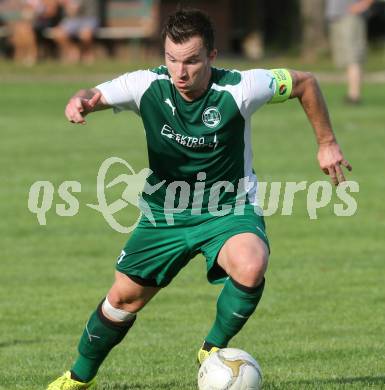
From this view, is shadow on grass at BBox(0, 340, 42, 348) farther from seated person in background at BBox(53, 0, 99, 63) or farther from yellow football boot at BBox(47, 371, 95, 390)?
seated person in background at BBox(53, 0, 99, 63)

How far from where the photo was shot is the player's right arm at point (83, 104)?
5.92m

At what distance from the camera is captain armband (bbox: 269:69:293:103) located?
6461 mm

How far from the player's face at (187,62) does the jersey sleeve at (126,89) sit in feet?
0.74

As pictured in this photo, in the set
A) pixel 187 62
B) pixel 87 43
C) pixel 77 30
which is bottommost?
pixel 87 43

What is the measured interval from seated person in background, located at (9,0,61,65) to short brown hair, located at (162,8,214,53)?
96.2 feet

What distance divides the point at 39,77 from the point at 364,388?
2572 cm

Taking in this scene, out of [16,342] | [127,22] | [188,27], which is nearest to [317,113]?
[188,27]

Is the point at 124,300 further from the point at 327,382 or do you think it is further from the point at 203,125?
the point at 327,382

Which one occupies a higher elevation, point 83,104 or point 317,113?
point 83,104

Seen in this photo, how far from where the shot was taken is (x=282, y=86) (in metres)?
6.46

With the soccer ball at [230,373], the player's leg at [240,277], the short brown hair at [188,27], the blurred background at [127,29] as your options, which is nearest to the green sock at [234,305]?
the player's leg at [240,277]

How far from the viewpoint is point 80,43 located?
3666 cm

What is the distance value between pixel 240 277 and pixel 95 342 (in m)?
0.92

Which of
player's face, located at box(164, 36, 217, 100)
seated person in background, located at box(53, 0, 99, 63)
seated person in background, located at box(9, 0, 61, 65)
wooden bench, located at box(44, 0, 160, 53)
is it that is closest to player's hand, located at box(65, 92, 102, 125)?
player's face, located at box(164, 36, 217, 100)
